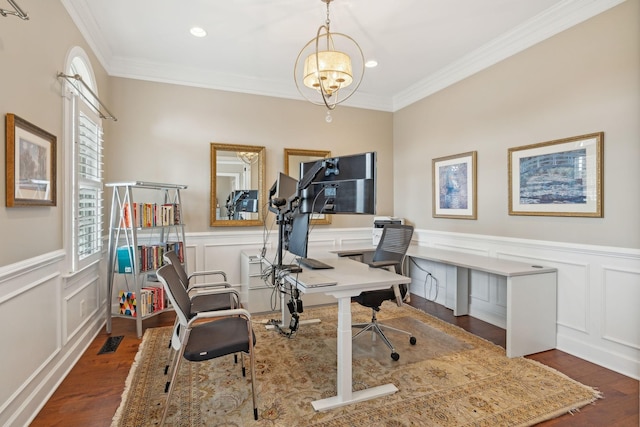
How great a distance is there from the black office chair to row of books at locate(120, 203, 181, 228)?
2227 millimetres

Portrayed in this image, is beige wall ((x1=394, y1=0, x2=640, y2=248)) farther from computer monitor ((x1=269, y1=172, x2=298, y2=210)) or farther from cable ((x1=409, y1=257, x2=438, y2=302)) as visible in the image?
computer monitor ((x1=269, y1=172, x2=298, y2=210))

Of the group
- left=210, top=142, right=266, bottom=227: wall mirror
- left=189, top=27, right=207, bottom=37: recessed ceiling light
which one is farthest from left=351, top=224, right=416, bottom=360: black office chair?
left=189, top=27, right=207, bottom=37: recessed ceiling light

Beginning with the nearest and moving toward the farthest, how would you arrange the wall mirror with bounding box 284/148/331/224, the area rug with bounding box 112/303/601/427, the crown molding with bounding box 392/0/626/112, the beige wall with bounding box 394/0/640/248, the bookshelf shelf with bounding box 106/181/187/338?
the area rug with bounding box 112/303/601/427 < the beige wall with bounding box 394/0/640/248 < the crown molding with bounding box 392/0/626/112 < the bookshelf shelf with bounding box 106/181/187/338 < the wall mirror with bounding box 284/148/331/224

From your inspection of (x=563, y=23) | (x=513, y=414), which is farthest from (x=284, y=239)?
(x=563, y=23)

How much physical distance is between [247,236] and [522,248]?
3.21m

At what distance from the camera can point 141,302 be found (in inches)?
127

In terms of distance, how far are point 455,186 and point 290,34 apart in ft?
8.47

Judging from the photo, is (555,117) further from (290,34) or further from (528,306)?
(290,34)

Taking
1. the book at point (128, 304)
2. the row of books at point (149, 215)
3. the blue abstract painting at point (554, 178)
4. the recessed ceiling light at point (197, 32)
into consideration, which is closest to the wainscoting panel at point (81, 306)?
the book at point (128, 304)

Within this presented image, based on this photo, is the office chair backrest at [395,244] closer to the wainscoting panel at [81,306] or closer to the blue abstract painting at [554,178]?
the blue abstract painting at [554,178]

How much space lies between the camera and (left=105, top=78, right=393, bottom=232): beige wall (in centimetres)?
380

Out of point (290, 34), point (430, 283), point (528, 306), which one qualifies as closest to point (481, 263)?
point (528, 306)

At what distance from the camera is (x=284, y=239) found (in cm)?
256

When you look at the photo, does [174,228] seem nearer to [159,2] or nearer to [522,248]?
[159,2]
